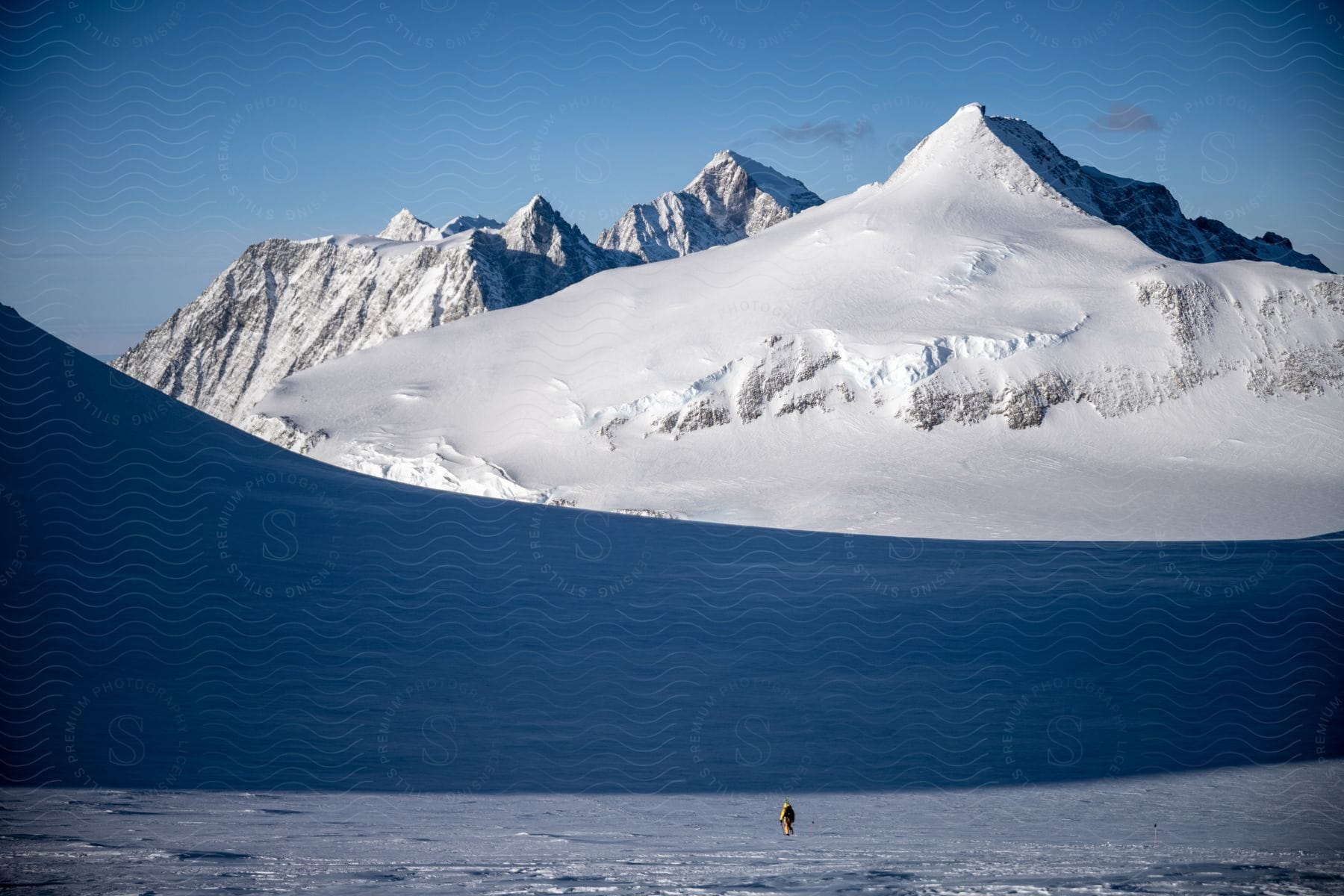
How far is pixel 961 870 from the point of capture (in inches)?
392

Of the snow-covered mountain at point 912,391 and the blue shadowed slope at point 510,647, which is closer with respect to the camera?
the blue shadowed slope at point 510,647

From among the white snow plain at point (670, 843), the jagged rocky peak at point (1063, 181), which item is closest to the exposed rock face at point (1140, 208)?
the jagged rocky peak at point (1063, 181)

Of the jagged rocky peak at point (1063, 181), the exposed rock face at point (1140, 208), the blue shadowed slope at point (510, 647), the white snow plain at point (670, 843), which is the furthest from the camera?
the exposed rock face at point (1140, 208)

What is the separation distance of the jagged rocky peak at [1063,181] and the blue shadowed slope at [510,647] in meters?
81.5

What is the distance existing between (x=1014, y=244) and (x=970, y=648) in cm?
7279

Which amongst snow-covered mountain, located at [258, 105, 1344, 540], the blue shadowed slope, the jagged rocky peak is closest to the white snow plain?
the blue shadowed slope

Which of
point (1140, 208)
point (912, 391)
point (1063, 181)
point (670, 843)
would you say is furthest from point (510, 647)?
point (1140, 208)

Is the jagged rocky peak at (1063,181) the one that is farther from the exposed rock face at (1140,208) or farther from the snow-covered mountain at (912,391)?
the snow-covered mountain at (912,391)

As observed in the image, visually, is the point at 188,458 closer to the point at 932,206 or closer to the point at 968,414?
the point at 968,414

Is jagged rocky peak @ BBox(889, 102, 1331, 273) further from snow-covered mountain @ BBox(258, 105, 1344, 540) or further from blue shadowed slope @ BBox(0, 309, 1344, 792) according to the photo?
blue shadowed slope @ BBox(0, 309, 1344, 792)

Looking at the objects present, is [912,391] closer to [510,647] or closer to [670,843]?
[510,647]

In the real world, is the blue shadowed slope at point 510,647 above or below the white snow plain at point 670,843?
above

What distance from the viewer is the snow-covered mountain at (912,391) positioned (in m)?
59.9

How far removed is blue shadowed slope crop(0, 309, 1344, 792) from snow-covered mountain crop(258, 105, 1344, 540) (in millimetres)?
29160
